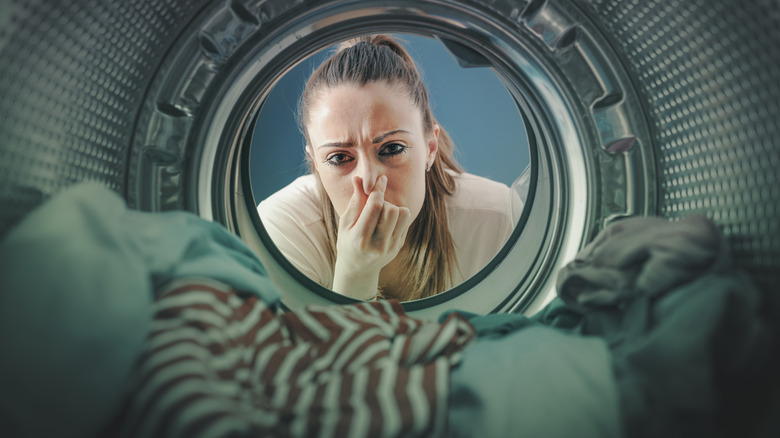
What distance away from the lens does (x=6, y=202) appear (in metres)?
0.49

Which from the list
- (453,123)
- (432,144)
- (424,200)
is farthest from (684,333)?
(453,123)

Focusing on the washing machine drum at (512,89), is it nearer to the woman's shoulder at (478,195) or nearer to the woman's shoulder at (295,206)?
the woman's shoulder at (295,206)

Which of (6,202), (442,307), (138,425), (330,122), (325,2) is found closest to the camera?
(138,425)

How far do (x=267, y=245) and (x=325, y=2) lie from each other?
1.60 ft

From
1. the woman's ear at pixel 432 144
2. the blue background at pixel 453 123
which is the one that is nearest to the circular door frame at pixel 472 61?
the woman's ear at pixel 432 144

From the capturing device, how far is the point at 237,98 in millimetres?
765

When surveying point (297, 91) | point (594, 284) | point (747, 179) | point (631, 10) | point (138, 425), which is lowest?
point (138, 425)

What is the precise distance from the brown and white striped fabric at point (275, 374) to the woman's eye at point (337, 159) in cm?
71

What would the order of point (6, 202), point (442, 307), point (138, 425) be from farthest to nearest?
point (442, 307) < point (6, 202) < point (138, 425)

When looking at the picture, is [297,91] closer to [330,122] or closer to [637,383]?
[330,122]

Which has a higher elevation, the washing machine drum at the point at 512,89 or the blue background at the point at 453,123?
the blue background at the point at 453,123

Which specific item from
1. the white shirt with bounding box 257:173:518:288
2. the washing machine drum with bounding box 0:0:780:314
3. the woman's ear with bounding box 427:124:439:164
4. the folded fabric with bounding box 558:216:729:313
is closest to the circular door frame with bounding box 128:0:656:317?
the washing machine drum with bounding box 0:0:780:314

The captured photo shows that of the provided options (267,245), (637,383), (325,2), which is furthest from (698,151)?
(267,245)

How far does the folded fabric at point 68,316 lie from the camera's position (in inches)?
12.6
